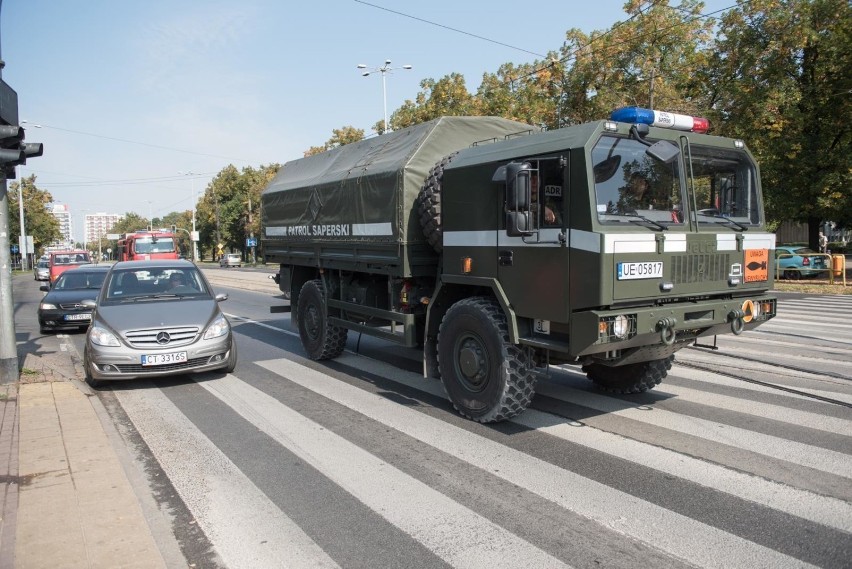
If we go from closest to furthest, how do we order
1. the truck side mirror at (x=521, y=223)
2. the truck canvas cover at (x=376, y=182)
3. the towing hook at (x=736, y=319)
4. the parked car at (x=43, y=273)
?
1. the truck side mirror at (x=521, y=223)
2. the towing hook at (x=736, y=319)
3. the truck canvas cover at (x=376, y=182)
4. the parked car at (x=43, y=273)

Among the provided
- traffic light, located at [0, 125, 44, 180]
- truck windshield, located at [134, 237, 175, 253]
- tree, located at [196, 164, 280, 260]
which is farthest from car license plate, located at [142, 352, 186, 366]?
tree, located at [196, 164, 280, 260]

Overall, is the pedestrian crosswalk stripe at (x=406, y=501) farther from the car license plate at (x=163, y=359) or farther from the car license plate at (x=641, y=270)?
the car license plate at (x=641, y=270)

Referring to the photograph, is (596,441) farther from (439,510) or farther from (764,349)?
(764,349)

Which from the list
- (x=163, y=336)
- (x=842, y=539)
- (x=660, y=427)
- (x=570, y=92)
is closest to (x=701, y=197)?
(x=660, y=427)

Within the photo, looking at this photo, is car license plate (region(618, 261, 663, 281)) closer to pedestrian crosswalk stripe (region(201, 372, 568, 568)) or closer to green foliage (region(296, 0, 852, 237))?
pedestrian crosswalk stripe (region(201, 372, 568, 568))

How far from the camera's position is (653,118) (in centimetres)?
A: 558

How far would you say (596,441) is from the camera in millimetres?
5520

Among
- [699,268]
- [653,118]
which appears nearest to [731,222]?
[699,268]

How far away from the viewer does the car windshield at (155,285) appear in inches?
349

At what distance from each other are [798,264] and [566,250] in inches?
1039

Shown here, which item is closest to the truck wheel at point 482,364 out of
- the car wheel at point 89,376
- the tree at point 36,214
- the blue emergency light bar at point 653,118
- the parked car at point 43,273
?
the blue emergency light bar at point 653,118

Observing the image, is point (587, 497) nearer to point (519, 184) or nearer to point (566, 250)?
point (566, 250)

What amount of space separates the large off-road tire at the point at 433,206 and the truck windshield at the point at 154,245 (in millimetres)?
25121

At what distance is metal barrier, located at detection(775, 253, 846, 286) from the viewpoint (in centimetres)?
2317
